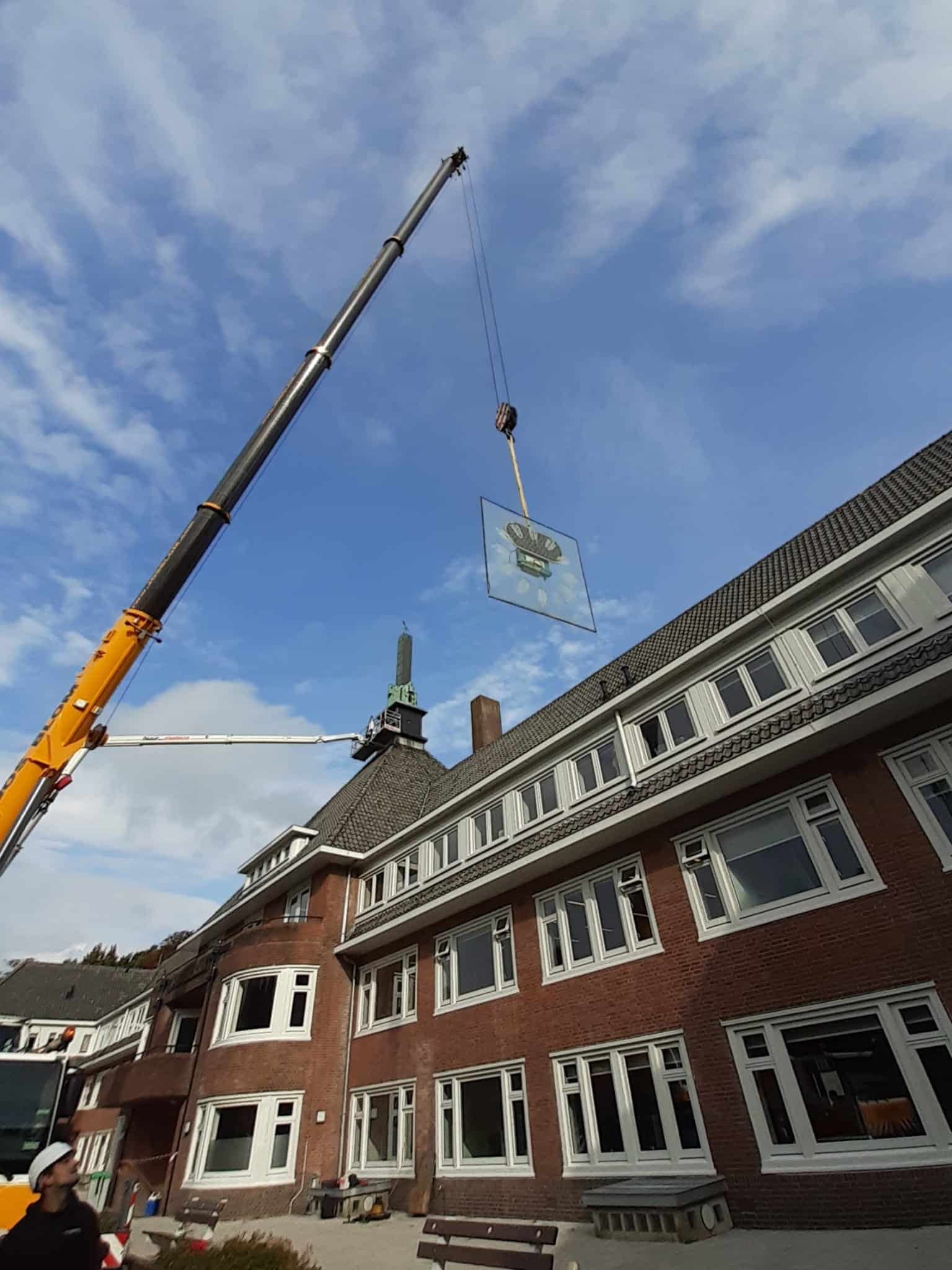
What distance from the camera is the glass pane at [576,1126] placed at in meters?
12.4

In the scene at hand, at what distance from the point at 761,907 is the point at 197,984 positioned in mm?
19836

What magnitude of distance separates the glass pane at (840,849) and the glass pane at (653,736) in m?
3.47

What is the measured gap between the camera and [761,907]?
1113 centimetres

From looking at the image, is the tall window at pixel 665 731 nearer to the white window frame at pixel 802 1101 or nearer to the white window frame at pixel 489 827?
the white window frame at pixel 489 827

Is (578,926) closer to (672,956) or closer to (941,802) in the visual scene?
(672,956)

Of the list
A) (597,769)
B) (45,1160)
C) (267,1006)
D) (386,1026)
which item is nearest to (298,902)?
(267,1006)

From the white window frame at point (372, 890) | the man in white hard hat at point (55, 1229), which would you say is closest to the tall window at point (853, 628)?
the man in white hard hat at point (55, 1229)

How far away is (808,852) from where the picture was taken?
1095 cm

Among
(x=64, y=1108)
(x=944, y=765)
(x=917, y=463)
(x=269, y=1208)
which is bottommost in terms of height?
(x=269, y=1208)

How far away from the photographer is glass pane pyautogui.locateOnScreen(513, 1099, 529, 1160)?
529 inches

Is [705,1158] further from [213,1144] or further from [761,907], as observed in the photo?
[213,1144]

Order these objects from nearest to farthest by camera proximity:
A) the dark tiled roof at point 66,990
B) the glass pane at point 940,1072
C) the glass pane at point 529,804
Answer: the glass pane at point 940,1072
the glass pane at point 529,804
the dark tiled roof at point 66,990

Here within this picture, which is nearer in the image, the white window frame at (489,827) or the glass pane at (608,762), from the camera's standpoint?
the glass pane at (608,762)

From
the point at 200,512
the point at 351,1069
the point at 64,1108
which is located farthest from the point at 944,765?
the point at 351,1069
